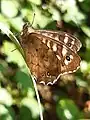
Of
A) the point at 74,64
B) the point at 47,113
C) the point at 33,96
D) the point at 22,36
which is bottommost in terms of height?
the point at 47,113

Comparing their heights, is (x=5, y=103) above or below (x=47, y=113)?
above

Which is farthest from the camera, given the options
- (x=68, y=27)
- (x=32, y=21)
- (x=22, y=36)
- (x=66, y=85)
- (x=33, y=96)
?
(x=66, y=85)

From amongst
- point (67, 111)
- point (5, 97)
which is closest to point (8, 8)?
point (5, 97)

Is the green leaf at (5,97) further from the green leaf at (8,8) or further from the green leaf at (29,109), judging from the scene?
the green leaf at (8,8)

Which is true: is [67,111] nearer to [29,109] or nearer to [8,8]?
[29,109]

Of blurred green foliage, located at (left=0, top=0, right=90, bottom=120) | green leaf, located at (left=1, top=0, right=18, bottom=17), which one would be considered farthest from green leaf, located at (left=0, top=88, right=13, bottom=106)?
green leaf, located at (left=1, top=0, right=18, bottom=17)

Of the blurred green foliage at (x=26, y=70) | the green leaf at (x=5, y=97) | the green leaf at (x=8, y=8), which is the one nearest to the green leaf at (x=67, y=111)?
the blurred green foliage at (x=26, y=70)

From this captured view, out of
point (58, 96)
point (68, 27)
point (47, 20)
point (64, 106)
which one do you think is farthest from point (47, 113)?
point (47, 20)

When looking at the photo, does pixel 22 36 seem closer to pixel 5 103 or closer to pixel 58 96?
pixel 5 103
